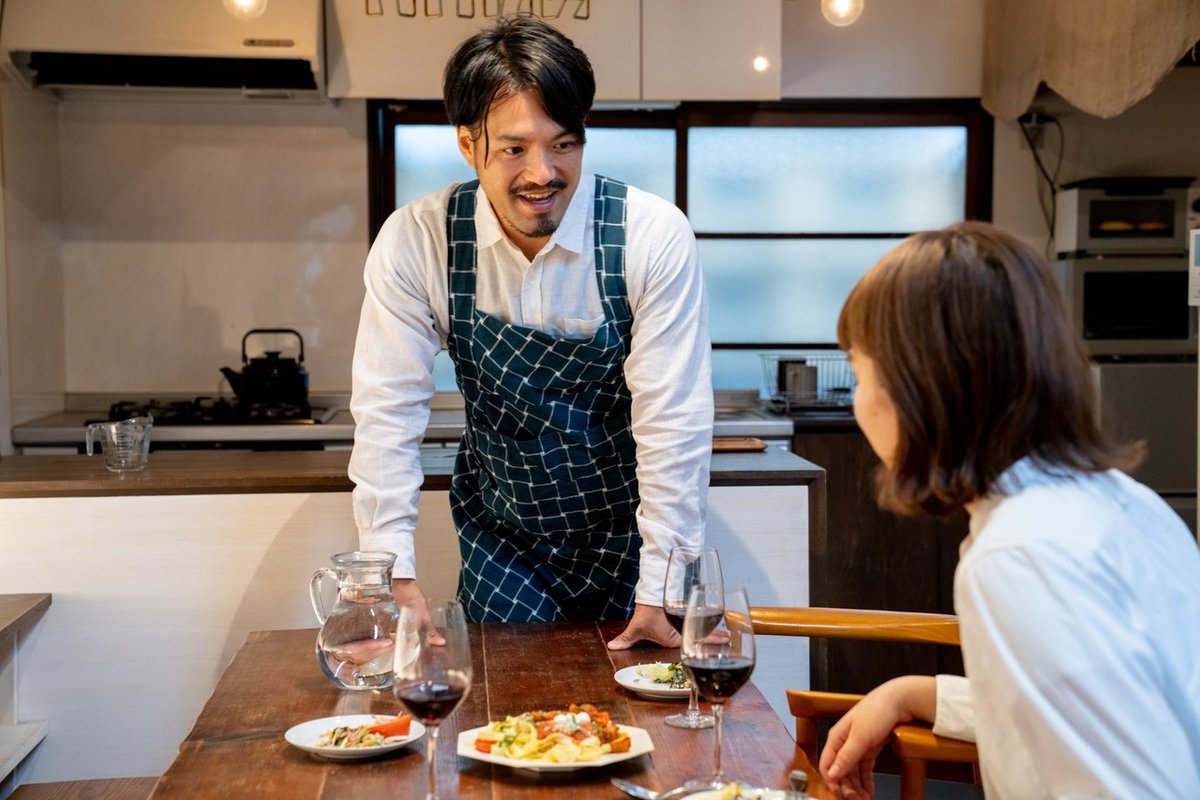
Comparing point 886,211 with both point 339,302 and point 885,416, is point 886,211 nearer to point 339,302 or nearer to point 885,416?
point 339,302

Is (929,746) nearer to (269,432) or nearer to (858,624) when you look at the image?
(858,624)

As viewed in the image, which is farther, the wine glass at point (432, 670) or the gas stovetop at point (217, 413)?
the gas stovetop at point (217, 413)

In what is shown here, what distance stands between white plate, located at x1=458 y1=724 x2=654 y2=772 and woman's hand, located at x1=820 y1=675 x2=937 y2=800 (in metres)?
0.20

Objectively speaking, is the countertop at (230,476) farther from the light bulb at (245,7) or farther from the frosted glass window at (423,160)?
the frosted glass window at (423,160)

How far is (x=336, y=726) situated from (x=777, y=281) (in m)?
3.45

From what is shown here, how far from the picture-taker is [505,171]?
5.91ft

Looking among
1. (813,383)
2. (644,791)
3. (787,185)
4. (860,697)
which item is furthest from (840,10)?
(644,791)

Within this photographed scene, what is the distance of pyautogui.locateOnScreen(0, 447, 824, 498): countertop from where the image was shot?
2377 mm

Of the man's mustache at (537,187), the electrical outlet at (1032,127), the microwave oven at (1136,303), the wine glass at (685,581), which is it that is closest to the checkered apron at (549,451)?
the man's mustache at (537,187)

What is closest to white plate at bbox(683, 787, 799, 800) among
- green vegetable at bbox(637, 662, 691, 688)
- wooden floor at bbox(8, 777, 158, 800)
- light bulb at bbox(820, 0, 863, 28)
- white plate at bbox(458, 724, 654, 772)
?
white plate at bbox(458, 724, 654, 772)

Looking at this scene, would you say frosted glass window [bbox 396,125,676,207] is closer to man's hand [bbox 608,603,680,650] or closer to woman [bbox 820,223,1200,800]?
man's hand [bbox 608,603,680,650]

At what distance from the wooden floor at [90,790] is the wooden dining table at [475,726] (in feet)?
1.33

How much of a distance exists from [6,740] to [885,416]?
1.91m

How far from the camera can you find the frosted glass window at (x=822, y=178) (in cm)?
453
